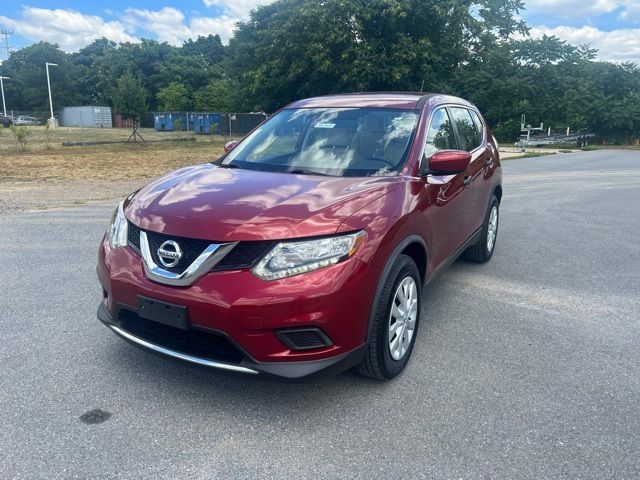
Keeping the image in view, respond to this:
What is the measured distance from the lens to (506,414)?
114 inches

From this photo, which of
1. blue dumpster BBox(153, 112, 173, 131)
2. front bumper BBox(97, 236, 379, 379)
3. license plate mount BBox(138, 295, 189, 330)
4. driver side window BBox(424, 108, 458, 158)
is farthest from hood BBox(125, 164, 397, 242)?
blue dumpster BBox(153, 112, 173, 131)

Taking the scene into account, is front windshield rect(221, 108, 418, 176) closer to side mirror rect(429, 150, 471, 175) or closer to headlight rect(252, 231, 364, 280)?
side mirror rect(429, 150, 471, 175)

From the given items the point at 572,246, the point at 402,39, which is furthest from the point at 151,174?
the point at 402,39

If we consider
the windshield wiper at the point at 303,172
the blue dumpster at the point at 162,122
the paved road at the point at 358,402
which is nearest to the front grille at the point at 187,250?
the paved road at the point at 358,402

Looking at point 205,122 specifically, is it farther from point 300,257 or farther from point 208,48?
point 208,48

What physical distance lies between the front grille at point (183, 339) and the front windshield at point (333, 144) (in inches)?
54.5

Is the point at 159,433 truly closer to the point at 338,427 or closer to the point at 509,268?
the point at 338,427

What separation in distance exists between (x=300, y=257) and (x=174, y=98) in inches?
2962

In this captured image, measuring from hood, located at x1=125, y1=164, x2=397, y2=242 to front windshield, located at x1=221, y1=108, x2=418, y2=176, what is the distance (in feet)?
0.84

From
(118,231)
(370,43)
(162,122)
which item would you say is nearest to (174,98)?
(162,122)

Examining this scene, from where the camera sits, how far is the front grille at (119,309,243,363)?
2699 mm

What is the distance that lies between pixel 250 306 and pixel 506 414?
156 cm

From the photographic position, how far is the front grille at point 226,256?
8.64 ft

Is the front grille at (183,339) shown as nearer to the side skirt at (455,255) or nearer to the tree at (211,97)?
the side skirt at (455,255)
